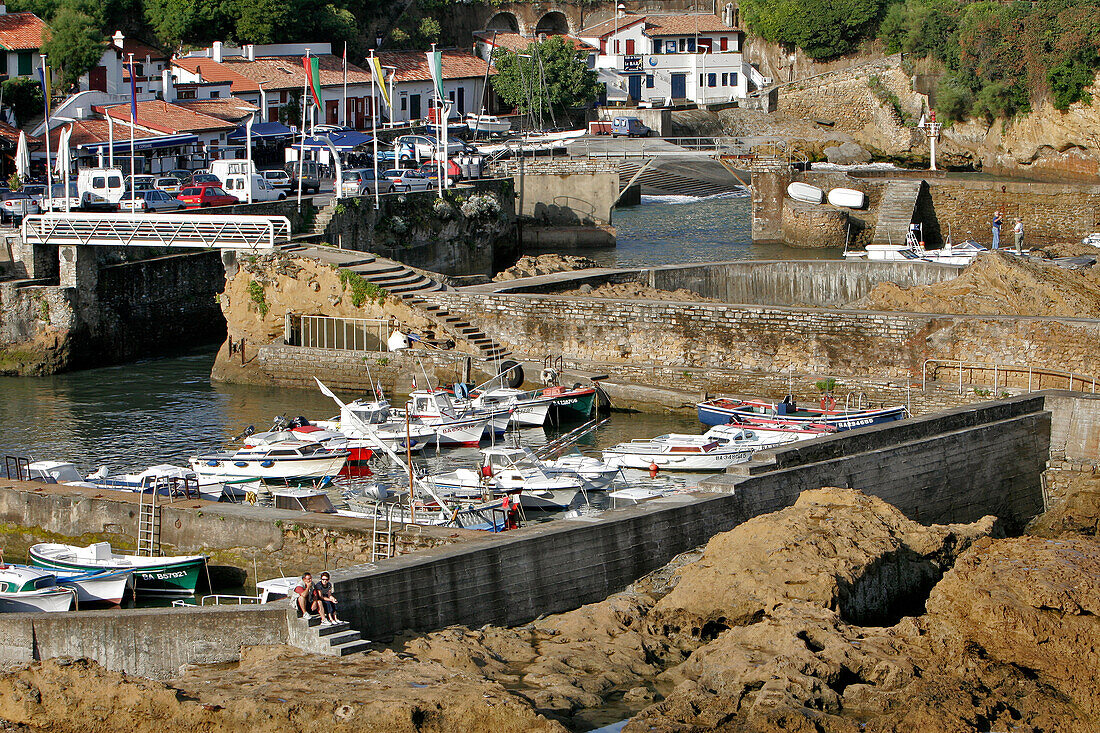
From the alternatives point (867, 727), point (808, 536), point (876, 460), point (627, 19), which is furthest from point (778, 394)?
point (627, 19)

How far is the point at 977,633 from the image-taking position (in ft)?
58.5

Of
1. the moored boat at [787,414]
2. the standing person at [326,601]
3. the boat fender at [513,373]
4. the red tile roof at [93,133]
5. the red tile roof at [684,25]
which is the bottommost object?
the standing person at [326,601]

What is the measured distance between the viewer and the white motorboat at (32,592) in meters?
20.3

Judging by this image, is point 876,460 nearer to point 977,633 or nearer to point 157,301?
point 977,633

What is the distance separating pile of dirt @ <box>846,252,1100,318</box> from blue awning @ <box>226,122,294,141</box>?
29600mm

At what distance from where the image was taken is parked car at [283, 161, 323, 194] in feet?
165

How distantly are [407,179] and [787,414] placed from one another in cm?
2577

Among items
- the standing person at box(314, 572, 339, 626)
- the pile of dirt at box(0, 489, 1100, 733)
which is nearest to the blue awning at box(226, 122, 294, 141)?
the pile of dirt at box(0, 489, 1100, 733)

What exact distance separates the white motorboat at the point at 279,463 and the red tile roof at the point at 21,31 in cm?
3678

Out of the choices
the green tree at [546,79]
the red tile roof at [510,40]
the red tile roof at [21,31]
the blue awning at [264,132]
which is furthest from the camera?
the red tile roof at [510,40]

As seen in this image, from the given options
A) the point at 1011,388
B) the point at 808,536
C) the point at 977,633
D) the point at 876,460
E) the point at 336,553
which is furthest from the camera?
the point at 1011,388

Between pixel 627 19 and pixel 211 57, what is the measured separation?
2798cm

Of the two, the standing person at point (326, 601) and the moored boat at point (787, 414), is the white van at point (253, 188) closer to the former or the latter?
the moored boat at point (787, 414)

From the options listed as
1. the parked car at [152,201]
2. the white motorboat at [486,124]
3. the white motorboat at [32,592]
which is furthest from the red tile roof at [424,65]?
the white motorboat at [32,592]
